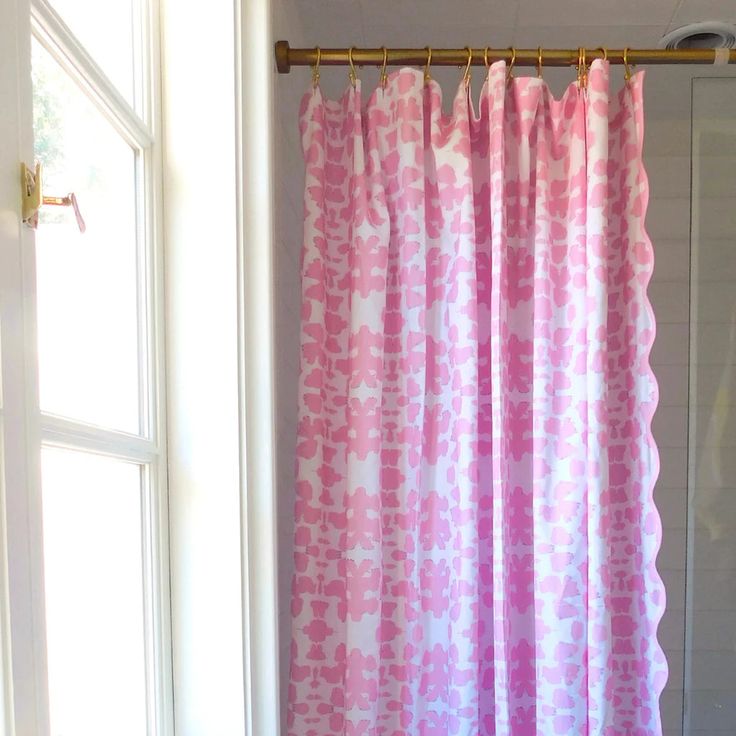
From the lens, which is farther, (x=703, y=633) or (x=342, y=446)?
(x=703, y=633)

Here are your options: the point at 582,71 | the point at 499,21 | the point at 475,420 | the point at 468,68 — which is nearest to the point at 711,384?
the point at 475,420

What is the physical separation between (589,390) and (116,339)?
858 mm

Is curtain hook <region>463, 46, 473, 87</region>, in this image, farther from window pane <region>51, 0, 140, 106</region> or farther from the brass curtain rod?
window pane <region>51, 0, 140, 106</region>

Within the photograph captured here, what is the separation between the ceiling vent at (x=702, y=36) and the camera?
1.84 metres

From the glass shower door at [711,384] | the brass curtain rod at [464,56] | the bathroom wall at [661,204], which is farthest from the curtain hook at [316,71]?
the glass shower door at [711,384]

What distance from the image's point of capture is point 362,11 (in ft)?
6.17

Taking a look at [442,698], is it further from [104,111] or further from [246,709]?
[104,111]

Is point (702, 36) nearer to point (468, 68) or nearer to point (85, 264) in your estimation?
point (468, 68)

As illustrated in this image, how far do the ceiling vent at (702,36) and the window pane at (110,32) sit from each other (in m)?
1.27

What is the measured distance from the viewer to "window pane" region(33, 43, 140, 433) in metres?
0.90

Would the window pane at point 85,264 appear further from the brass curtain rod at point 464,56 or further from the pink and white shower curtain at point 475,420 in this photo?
the brass curtain rod at point 464,56

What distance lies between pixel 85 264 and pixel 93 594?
1.41 ft

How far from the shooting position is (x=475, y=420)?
1.52 m

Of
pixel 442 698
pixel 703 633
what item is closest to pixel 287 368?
pixel 442 698
